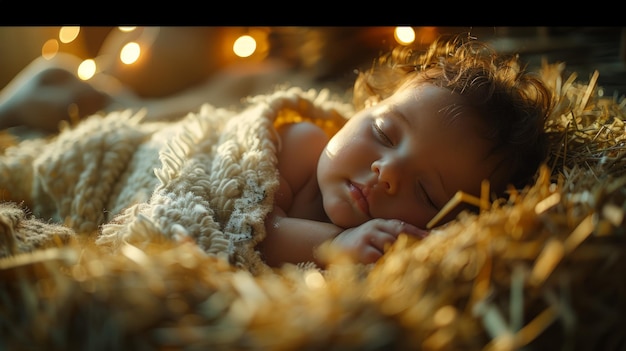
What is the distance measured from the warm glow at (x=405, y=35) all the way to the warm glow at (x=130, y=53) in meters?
0.92

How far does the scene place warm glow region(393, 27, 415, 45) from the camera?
1806 millimetres

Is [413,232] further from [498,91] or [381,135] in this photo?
[498,91]

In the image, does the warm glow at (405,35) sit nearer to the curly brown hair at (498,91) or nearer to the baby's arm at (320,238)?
the curly brown hair at (498,91)

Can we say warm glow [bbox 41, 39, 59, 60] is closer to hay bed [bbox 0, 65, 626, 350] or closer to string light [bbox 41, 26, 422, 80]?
string light [bbox 41, 26, 422, 80]

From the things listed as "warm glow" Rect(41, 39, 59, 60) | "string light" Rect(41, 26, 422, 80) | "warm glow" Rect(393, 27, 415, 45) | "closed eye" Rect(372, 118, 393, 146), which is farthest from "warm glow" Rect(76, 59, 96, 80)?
"closed eye" Rect(372, 118, 393, 146)

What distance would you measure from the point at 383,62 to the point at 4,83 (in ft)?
4.95

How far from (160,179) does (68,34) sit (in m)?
1.73

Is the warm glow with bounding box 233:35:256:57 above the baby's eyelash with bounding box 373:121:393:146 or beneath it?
above

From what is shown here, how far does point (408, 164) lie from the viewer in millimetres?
1072

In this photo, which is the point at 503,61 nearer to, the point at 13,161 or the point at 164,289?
the point at 164,289

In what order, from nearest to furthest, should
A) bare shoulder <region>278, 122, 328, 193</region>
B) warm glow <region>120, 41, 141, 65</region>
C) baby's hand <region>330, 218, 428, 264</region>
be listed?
baby's hand <region>330, 218, 428, 264</region>
bare shoulder <region>278, 122, 328, 193</region>
warm glow <region>120, 41, 141, 65</region>

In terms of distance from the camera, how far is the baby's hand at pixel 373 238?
0.97 meters

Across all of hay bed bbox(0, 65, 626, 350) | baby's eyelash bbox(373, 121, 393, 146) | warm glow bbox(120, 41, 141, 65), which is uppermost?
warm glow bbox(120, 41, 141, 65)

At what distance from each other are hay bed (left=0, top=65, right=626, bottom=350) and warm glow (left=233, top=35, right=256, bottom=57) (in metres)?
1.72
